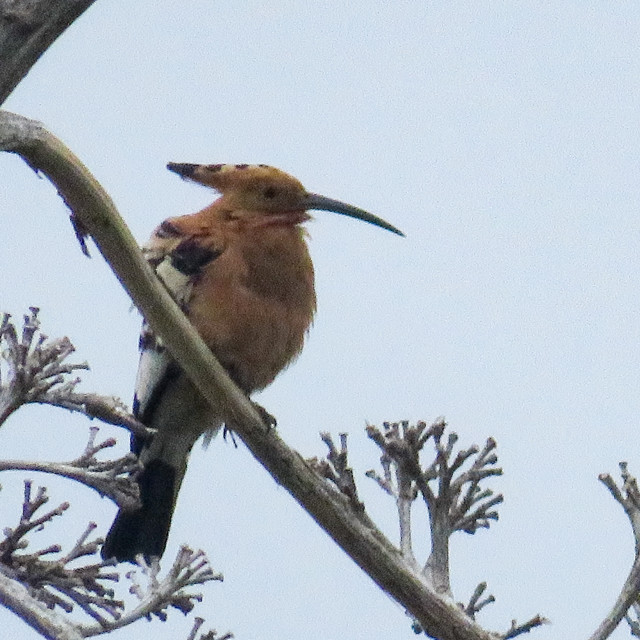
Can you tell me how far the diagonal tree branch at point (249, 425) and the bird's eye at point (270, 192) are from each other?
1793 mm

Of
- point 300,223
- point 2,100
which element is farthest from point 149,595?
point 300,223

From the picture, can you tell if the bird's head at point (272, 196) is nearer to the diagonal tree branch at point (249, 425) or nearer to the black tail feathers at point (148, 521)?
the black tail feathers at point (148, 521)

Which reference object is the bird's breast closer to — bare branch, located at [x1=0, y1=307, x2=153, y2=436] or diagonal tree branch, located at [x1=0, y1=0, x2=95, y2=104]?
bare branch, located at [x1=0, y1=307, x2=153, y2=436]

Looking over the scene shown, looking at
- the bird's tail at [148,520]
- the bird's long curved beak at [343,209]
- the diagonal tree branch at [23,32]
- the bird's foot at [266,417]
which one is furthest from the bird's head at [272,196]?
the diagonal tree branch at [23,32]

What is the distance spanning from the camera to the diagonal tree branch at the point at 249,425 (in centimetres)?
339

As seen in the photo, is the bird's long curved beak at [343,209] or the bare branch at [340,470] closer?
the bare branch at [340,470]

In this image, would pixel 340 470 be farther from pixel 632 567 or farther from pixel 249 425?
pixel 632 567

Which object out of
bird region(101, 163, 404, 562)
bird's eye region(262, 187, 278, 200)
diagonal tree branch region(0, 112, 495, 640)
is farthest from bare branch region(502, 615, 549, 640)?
bird's eye region(262, 187, 278, 200)

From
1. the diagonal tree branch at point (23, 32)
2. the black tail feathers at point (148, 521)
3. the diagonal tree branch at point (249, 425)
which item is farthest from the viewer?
the black tail feathers at point (148, 521)

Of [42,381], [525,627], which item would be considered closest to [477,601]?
[525,627]

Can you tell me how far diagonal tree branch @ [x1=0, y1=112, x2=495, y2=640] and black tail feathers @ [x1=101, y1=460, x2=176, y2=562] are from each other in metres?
1.43

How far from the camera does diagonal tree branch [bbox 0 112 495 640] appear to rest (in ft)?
11.1

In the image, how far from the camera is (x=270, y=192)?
5.89 metres

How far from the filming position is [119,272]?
141 inches
